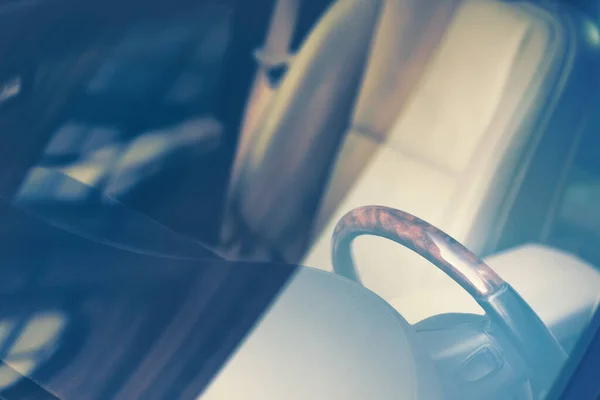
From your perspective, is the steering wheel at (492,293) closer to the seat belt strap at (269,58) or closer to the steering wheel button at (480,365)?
the steering wheel button at (480,365)

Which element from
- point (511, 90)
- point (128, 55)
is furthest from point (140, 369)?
point (511, 90)

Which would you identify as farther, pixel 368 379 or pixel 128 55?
pixel 128 55

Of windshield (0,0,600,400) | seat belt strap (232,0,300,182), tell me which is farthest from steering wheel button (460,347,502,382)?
seat belt strap (232,0,300,182)

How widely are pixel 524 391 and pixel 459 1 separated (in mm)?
513

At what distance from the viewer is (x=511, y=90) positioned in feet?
2.89

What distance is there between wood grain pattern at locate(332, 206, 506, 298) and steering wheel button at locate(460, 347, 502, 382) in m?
0.08

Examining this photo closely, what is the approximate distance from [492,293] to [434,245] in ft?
0.28

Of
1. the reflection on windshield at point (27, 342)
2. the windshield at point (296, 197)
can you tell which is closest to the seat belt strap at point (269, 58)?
the windshield at point (296, 197)

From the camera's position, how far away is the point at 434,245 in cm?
80

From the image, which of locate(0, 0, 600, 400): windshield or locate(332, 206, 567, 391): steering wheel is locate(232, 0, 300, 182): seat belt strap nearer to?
locate(0, 0, 600, 400): windshield

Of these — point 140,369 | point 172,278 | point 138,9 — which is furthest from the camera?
point 138,9

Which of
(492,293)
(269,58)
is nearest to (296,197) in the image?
(269,58)

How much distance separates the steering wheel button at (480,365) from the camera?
0.80 metres

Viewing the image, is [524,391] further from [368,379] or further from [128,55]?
[128,55]
